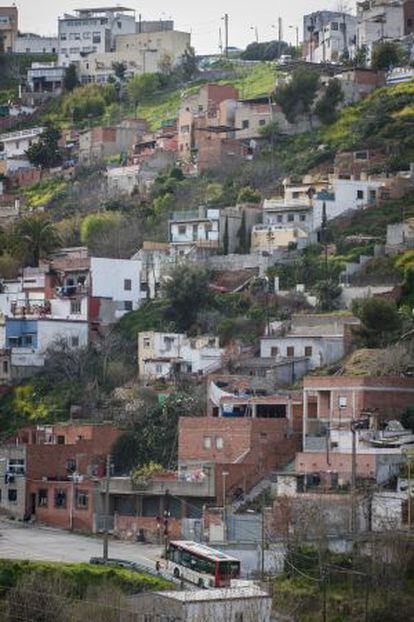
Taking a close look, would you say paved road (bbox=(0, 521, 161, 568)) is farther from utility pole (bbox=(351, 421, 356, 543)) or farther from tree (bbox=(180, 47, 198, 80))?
tree (bbox=(180, 47, 198, 80))

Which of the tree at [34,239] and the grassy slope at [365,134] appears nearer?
the tree at [34,239]

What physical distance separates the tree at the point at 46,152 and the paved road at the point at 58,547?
144 feet

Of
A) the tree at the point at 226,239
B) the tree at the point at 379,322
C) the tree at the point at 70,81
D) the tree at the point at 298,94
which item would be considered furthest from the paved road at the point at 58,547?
the tree at the point at 70,81

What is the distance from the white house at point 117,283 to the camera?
311ft

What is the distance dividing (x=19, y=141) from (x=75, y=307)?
3355 centimetres

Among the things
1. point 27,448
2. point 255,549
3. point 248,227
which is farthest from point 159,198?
point 255,549

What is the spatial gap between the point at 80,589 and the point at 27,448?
60.3 ft

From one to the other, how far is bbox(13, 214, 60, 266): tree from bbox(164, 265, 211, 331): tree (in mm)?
10276

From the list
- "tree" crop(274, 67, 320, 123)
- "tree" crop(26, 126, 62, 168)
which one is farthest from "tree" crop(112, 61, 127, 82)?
"tree" crop(274, 67, 320, 123)

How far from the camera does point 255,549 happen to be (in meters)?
69.1

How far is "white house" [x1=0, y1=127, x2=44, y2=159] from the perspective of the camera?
125m

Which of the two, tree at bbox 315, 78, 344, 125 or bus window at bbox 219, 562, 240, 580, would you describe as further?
tree at bbox 315, 78, 344, 125

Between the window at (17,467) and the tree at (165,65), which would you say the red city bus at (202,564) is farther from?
the tree at (165,65)

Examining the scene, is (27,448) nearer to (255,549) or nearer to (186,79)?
(255,549)
